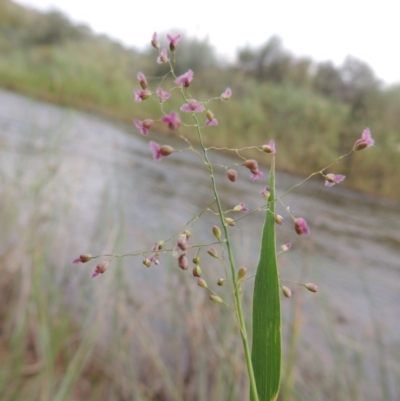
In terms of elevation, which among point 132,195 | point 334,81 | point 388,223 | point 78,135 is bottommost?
point 132,195

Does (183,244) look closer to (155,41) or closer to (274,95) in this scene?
(155,41)

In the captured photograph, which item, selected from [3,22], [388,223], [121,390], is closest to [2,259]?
[121,390]

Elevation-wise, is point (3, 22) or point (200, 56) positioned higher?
point (3, 22)

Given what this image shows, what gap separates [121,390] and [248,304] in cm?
107

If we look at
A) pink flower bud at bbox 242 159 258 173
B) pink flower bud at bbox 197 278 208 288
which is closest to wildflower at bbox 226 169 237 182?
pink flower bud at bbox 242 159 258 173

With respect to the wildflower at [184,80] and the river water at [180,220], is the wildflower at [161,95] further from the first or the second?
the river water at [180,220]

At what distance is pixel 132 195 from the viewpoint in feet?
25.2

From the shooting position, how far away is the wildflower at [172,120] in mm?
361

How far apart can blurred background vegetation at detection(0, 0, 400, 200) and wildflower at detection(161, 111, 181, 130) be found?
10.2m

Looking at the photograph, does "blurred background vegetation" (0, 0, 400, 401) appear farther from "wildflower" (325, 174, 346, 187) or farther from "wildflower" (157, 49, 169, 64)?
"wildflower" (325, 174, 346, 187)

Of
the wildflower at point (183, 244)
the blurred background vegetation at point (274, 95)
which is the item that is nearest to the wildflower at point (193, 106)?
the wildflower at point (183, 244)

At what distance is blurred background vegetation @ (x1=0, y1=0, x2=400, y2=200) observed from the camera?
13.8 meters

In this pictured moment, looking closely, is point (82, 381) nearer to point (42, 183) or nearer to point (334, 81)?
point (42, 183)

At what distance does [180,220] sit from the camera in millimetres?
6105
